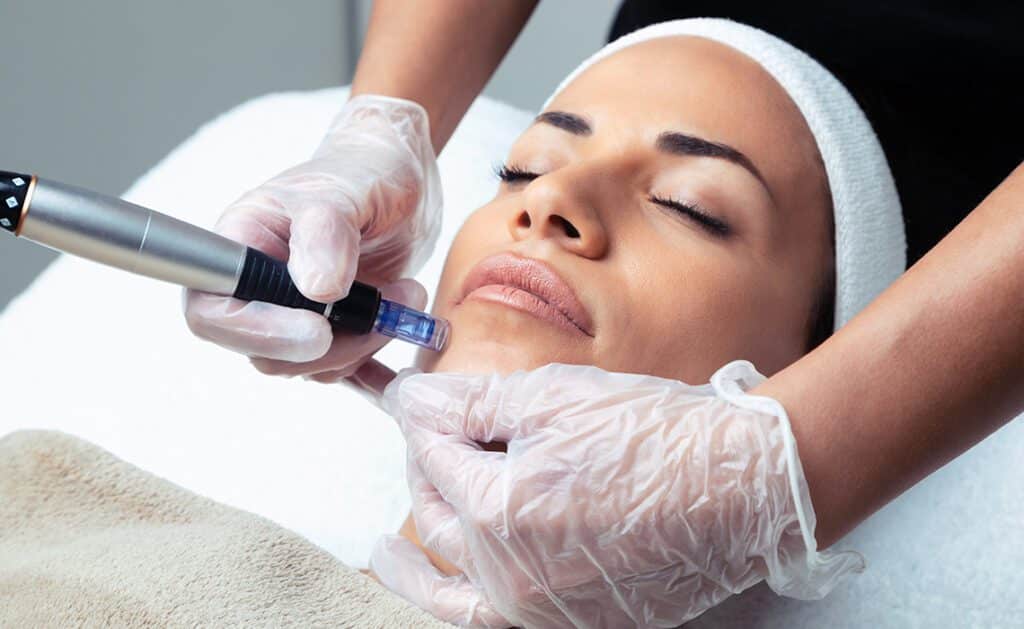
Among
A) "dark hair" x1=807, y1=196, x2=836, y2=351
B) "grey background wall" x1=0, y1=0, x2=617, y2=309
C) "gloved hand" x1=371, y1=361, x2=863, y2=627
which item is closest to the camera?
"gloved hand" x1=371, y1=361, x2=863, y2=627

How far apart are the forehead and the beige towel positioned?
1.86 feet

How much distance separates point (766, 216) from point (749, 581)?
1.33ft

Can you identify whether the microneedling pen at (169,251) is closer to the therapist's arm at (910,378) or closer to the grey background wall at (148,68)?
the therapist's arm at (910,378)

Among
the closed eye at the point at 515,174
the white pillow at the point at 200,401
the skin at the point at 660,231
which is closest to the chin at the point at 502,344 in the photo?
the skin at the point at 660,231

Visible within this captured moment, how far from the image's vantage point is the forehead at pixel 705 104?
3.90ft

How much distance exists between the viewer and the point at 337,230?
1.11 meters

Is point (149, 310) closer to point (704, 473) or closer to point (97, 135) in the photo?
point (97, 135)

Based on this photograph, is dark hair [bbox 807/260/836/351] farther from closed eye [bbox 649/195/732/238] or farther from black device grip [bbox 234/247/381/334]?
black device grip [bbox 234/247/381/334]

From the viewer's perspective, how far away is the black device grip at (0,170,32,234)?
920 mm

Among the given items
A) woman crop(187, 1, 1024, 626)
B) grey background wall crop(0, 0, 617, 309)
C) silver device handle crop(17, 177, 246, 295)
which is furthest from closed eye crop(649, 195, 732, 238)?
grey background wall crop(0, 0, 617, 309)

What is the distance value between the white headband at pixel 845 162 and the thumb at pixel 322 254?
0.53 metres

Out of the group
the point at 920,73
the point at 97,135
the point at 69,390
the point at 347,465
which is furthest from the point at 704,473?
the point at 97,135

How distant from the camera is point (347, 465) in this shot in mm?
1537

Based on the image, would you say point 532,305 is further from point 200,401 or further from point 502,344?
point 200,401
